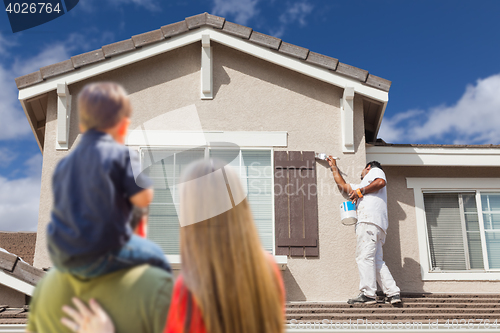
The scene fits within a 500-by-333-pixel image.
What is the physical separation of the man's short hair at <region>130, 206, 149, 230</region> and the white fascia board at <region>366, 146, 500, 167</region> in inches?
220

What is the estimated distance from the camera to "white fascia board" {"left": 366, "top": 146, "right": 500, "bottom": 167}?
6.68m

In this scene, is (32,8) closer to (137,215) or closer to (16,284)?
(137,215)

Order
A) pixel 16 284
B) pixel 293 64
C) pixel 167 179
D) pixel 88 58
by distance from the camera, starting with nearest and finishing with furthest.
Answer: pixel 167 179 < pixel 16 284 < pixel 88 58 < pixel 293 64

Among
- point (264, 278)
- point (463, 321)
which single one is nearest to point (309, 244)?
point (463, 321)

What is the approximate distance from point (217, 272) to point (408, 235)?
19.1 ft

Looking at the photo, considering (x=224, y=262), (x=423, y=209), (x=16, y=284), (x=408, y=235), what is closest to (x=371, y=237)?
(x=408, y=235)

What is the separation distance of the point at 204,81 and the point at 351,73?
2032 mm

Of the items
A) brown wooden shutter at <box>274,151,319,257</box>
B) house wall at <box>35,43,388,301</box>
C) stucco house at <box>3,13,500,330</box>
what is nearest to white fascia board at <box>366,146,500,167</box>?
stucco house at <box>3,13,500,330</box>

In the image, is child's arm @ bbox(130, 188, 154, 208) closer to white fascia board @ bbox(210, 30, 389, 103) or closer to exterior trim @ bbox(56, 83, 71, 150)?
exterior trim @ bbox(56, 83, 71, 150)

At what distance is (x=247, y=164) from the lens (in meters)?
6.11

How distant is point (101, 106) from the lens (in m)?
1.46

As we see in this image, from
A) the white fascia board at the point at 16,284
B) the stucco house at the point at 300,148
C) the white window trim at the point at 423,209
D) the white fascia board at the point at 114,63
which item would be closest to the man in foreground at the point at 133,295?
the white fascia board at the point at 16,284

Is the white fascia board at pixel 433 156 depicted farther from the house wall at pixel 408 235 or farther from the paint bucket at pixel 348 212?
the paint bucket at pixel 348 212

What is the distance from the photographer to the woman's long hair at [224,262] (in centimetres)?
142
